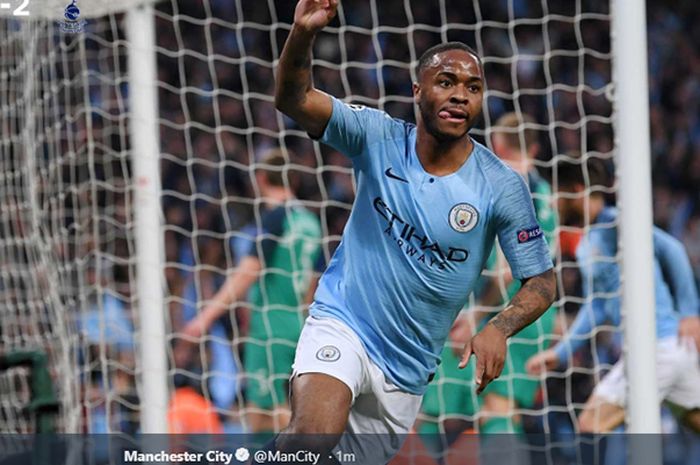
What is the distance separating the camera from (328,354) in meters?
4.25

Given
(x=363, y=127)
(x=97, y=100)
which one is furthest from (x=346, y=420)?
(x=97, y=100)

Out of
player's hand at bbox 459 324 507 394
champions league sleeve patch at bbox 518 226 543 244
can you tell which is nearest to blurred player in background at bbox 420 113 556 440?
champions league sleeve patch at bbox 518 226 543 244

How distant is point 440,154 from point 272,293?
2.41m

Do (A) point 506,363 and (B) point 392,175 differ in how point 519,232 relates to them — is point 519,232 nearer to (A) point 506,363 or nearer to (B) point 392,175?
(B) point 392,175

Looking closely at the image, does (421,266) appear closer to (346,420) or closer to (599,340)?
(346,420)

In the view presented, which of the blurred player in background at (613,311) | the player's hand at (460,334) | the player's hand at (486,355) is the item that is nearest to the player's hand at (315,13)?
the player's hand at (486,355)

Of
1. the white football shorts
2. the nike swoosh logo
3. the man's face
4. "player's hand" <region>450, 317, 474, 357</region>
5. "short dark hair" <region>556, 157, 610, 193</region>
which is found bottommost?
the white football shorts

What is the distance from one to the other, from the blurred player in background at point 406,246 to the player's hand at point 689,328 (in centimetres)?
252

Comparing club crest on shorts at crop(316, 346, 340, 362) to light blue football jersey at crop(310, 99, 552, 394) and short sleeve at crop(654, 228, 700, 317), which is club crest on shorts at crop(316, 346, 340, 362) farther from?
short sleeve at crop(654, 228, 700, 317)

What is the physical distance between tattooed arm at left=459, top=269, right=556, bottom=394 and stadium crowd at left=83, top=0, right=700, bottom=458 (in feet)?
6.80

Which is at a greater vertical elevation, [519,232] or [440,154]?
[440,154]

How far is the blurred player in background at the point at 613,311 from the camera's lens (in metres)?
6.36

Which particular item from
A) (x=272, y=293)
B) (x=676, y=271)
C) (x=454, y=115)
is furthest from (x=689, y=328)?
(x=454, y=115)

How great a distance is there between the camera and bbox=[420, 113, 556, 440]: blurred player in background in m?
6.30
